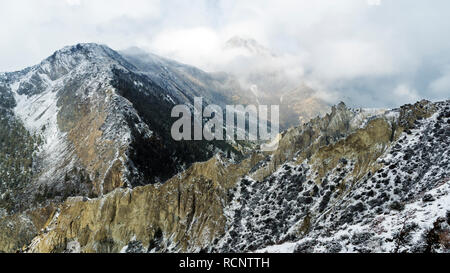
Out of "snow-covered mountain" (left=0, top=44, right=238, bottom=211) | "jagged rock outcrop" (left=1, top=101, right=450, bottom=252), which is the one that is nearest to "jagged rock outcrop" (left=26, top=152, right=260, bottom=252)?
"jagged rock outcrop" (left=1, top=101, right=450, bottom=252)

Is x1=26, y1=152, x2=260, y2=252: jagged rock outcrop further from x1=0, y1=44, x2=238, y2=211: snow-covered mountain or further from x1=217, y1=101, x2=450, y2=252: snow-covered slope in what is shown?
x1=0, y1=44, x2=238, y2=211: snow-covered mountain

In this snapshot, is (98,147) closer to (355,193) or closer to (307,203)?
(307,203)

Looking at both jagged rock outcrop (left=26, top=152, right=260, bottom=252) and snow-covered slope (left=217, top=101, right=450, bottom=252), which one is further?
jagged rock outcrop (left=26, top=152, right=260, bottom=252)

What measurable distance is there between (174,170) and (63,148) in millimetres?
53826

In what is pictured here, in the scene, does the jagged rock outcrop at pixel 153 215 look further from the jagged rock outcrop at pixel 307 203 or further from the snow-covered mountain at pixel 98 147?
the snow-covered mountain at pixel 98 147

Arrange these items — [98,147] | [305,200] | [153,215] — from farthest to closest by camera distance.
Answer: [98,147] < [153,215] < [305,200]

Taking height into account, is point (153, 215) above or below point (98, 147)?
below

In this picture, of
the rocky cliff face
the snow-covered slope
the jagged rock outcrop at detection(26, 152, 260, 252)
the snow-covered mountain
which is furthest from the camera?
the snow-covered mountain

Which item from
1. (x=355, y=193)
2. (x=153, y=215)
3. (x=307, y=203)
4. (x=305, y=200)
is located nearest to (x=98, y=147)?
(x=153, y=215)

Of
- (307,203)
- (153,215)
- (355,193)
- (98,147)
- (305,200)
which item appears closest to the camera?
(355,193)

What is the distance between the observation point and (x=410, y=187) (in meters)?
33.3

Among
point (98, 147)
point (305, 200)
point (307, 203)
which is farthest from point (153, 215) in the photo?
point (98, 147)

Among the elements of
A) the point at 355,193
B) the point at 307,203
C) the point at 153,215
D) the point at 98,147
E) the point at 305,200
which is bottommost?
the point at 153,215

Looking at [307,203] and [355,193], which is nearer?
[355,193]
